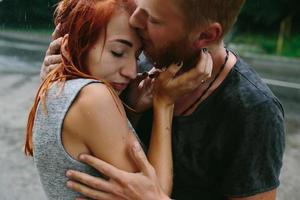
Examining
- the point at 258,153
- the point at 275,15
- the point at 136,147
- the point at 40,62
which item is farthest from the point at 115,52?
the point at 275,15


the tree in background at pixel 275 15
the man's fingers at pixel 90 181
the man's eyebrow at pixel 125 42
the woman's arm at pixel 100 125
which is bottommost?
the tree in background at pixel 275 15

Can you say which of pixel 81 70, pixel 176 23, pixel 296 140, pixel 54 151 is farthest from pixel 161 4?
pixel 296 140

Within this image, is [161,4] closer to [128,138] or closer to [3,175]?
[128,138]

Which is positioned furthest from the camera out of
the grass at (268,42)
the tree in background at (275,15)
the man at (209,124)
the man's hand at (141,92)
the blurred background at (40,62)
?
the tree in background at (275,15)

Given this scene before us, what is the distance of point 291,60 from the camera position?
988 centimetres

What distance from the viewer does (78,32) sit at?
1.74 m

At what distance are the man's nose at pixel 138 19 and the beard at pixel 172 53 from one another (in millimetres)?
113

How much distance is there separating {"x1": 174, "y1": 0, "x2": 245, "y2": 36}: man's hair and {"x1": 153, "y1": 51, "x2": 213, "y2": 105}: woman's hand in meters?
0.14

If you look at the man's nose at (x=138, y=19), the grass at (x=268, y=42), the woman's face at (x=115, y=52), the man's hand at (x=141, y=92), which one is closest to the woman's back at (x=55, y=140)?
the woman's face at (x=115, y=52)

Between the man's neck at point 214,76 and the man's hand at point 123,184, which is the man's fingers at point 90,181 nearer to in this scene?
the man's hand at point 123,184

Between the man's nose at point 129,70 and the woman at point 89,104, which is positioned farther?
the man's nose at point 129,70

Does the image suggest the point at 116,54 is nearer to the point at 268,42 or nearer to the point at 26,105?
the point at 26,105

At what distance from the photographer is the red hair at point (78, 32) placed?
1.71m

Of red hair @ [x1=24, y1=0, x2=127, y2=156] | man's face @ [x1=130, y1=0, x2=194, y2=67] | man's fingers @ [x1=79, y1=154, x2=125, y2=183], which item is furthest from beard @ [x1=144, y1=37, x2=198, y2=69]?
man's fingers @ [x1=79, y1=154, x2=125, y2=183]
